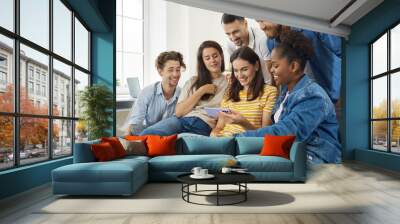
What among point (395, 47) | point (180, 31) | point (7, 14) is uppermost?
point (180, 31)

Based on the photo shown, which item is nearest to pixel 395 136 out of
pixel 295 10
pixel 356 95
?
pixel 356 95

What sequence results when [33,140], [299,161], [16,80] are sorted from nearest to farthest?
[16,80] < [33,140] < [299,161]

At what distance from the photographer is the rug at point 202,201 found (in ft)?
14.1

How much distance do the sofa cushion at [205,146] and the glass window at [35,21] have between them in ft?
9.75

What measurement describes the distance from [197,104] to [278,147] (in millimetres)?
2967

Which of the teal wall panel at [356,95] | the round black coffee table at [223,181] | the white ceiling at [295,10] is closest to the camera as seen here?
the round black coffee table at [223,181]

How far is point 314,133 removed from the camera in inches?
360

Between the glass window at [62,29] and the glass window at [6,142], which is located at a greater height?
the glass window at [62,29]

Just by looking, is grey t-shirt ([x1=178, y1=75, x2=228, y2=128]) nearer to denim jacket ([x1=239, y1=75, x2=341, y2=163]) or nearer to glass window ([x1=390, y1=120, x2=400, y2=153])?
denim jacket ([x1=239, y1=75, x2=341, y2=163])

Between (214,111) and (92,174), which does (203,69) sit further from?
(92,174)

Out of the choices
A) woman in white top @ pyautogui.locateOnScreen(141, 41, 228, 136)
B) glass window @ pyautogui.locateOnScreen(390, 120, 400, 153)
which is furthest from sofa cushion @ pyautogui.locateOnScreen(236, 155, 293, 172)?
glass window @ pyautogui.locateOnScreen(390, 120, 400, 153)

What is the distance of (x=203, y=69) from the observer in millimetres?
9148

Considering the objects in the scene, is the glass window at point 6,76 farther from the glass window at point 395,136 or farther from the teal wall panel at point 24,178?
the glass window at point 395,136

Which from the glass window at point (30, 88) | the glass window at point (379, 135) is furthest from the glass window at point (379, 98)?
the glass window at point (30, 88)
